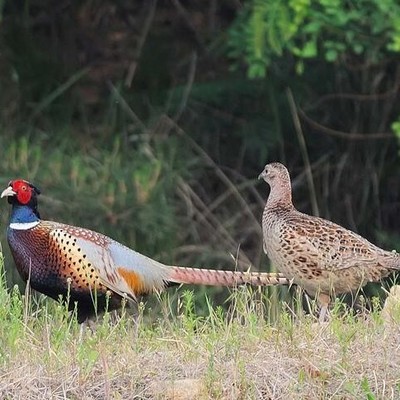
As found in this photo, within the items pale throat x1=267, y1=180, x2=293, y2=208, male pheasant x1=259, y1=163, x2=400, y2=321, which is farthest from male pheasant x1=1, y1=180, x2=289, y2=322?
pale throat x1=267, y1=180, x2=293, y2=208

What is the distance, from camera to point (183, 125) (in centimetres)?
1309

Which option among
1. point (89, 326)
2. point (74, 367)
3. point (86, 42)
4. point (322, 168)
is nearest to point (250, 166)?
point (322, 168)

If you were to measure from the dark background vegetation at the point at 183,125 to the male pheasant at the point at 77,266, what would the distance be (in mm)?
3231

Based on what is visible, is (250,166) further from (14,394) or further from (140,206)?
(14,394)

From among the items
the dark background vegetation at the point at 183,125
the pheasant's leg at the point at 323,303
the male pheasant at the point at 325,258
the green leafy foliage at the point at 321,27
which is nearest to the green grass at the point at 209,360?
the pheasant's leg at the point at 323,303

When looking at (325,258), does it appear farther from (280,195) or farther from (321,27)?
(321,27)

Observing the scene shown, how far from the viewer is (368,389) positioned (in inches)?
238

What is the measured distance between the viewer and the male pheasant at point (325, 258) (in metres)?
8.01

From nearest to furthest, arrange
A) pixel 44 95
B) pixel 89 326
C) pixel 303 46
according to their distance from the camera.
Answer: pixel 89 326 < pixel 303 46 < pixel 44 95

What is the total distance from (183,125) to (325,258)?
520 centimetres

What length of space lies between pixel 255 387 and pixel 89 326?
178 centimetres

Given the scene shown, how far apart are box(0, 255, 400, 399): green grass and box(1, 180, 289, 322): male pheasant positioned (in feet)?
3.97

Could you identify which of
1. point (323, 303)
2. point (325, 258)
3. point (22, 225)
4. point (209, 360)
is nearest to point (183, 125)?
Answer: point (22, 225)

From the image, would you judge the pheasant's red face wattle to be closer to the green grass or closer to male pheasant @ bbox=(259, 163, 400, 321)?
male pheasant @ bbox=(259, 163, 400, 321)
